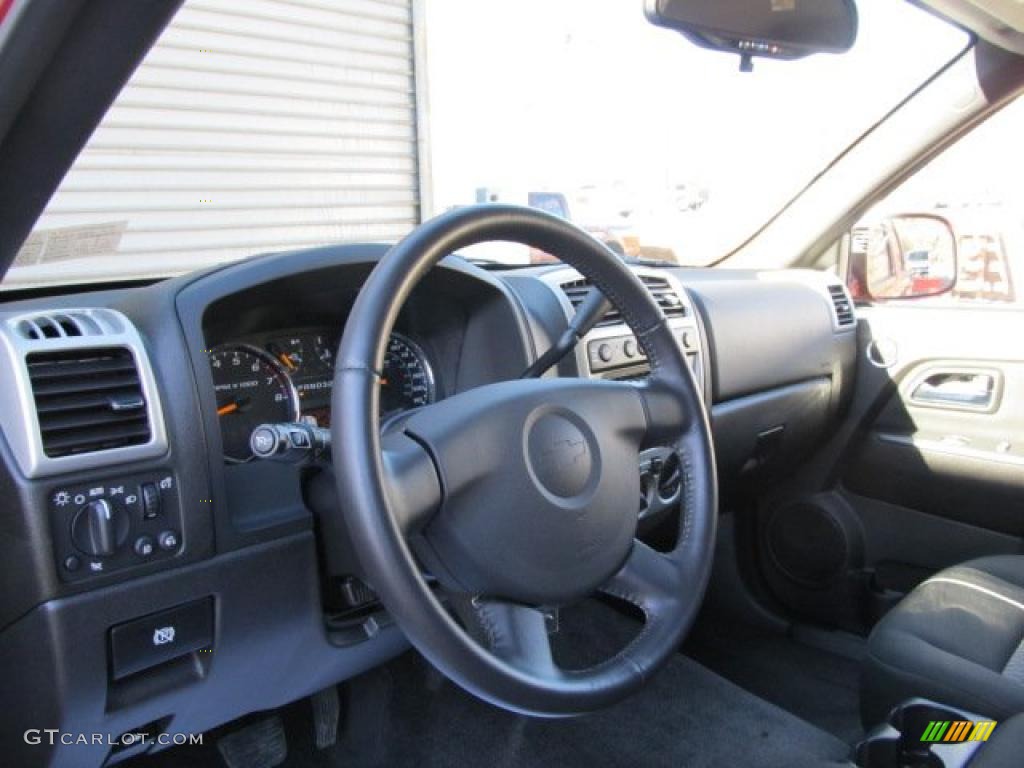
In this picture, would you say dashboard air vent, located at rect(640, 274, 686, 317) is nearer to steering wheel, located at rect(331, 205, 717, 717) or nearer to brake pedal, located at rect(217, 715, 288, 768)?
steering wheel, located at rect(331, 205, 717, 717)

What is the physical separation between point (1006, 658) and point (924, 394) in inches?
39.2

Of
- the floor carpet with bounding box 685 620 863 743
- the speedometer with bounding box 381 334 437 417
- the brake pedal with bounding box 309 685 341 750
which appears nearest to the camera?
the speedometer with bounding box 381 334 437 417

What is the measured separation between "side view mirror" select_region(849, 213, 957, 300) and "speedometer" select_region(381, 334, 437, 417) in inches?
67.7

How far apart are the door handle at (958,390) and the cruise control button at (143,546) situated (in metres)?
2.08

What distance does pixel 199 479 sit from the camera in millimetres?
1304

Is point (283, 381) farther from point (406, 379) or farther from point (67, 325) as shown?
point (67, 325)

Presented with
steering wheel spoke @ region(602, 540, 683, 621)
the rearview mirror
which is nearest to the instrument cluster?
steering wheel spoke @ region(602, 540, 683, 621)

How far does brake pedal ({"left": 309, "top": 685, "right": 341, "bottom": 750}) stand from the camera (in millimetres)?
1983

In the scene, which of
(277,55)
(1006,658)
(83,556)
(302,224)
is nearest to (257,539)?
(83,556)

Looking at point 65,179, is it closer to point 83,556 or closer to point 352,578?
point 83,556

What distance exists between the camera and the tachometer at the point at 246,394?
1.47 m

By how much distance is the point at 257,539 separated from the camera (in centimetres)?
139

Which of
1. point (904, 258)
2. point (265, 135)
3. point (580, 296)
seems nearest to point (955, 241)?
point (904, 258)

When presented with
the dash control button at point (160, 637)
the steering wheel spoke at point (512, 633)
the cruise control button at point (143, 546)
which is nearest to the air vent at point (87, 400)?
the cruise control button at point (143, 546)
